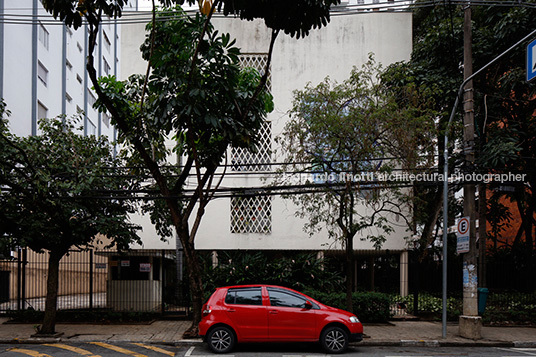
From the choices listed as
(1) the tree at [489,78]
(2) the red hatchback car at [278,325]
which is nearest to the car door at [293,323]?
(2) the red hatchback car at [278,325]

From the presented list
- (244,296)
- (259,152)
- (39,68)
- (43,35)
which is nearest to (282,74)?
(259,152)

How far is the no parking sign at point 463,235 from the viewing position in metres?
13.0

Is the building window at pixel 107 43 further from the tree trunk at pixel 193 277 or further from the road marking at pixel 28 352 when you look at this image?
the road marking at pixel 28 352

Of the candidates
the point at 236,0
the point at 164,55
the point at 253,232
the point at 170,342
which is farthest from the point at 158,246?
the point at 236,0

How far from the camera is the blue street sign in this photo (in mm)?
9617

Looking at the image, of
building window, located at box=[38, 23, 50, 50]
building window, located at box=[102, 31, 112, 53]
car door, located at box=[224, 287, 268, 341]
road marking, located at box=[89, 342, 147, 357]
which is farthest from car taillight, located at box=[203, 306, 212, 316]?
building window, located at box=[102, 31, 112, 53]

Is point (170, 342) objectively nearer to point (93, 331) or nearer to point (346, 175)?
point (93, 331)

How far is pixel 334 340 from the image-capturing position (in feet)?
36.2

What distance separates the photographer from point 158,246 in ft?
65.1

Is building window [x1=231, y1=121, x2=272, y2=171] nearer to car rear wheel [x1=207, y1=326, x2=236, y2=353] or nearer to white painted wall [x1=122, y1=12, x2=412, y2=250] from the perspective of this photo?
white painted wall [x1=122, y1=12, x2=412, y2=250]

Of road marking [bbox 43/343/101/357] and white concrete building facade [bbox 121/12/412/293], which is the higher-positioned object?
white concrete building facade [bbox 121/12/412/293]

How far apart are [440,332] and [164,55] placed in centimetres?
1079

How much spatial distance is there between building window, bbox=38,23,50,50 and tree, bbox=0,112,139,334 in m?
13.6

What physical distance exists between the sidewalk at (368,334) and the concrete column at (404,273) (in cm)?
366
